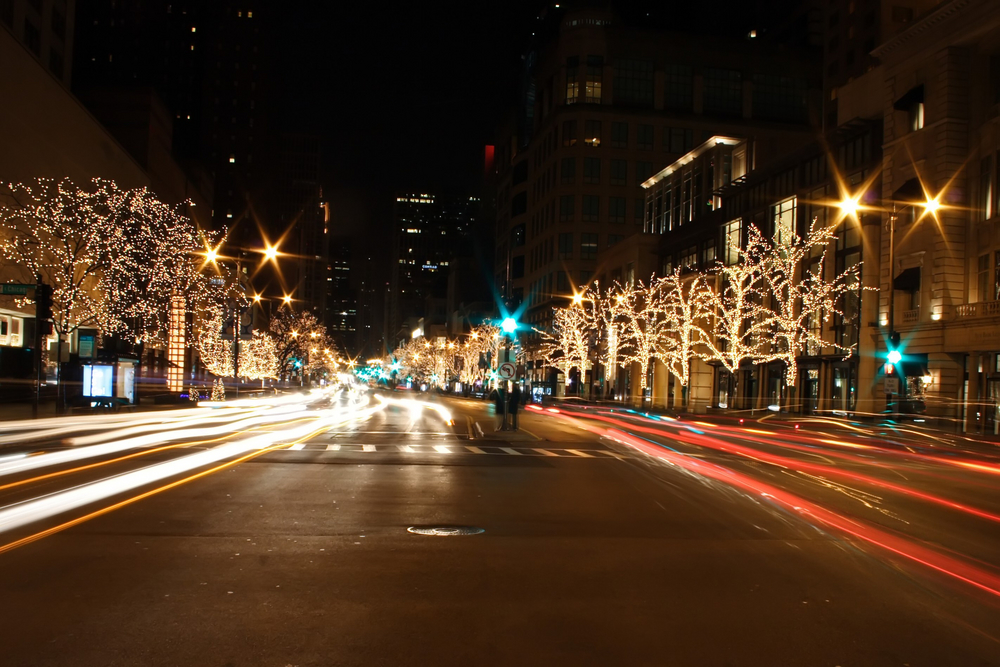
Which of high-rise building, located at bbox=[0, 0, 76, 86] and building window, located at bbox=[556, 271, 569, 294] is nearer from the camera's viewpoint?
high-rise building, located at bbox=[0, 0, 76, 86]

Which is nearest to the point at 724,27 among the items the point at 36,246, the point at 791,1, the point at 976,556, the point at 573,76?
the point at 791,1

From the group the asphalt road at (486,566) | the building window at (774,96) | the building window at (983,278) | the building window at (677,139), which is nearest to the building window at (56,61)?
the building window at (677,139)

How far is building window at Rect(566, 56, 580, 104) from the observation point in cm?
9444

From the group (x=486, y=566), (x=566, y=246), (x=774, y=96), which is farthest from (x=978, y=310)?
(x=774, y=96)

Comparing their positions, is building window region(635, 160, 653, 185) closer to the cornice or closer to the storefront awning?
the cornice

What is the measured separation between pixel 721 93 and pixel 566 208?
2164 centimetres

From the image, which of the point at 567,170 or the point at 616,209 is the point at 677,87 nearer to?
the point at 616,209

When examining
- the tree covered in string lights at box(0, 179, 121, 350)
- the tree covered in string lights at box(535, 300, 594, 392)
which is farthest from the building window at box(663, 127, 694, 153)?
the tree covered in string lights at box(0, 179, 121, 350)

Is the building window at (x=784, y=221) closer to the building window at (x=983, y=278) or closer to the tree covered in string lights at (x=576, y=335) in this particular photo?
the building window at (x=983, y=278)

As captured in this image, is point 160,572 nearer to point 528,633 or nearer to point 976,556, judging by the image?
point 528,633

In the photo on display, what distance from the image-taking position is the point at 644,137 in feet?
307

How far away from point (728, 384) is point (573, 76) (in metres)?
46.1

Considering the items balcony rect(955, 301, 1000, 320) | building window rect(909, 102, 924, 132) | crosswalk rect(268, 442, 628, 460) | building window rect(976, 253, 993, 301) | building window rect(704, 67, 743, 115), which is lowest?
crosswalk rect(268, 442, 628, 460)

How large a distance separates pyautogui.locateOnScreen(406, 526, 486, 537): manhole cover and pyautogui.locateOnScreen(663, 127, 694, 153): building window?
87698mm
